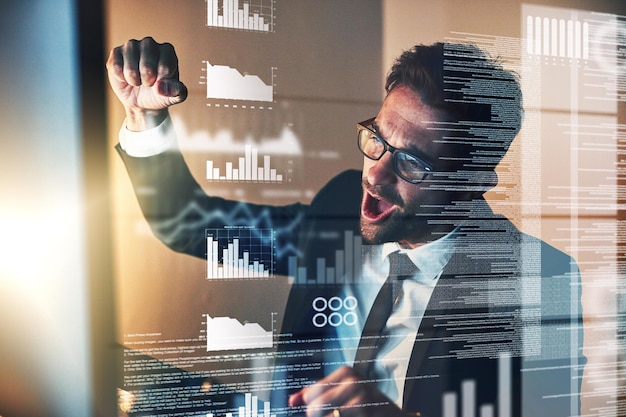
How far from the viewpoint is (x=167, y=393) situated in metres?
1.75

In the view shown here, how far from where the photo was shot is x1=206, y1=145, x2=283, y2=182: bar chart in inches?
70.5

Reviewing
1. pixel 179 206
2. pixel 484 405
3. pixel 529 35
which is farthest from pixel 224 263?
pixel 529 35

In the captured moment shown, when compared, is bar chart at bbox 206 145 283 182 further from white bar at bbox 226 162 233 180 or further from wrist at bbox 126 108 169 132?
wrist at bbox 126 108 169 132

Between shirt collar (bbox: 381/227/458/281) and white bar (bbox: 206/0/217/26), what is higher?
white bar (bbox: 206/0/217/26)

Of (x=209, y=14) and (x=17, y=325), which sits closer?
(x=17, y=325)

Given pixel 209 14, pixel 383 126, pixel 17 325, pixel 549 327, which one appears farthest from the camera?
pixel 549 327

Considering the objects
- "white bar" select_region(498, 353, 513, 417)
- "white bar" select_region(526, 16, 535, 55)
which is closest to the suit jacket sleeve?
"white bar" select_region(498, 353, 513, 417)

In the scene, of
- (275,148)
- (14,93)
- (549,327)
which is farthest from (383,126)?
(14,93)

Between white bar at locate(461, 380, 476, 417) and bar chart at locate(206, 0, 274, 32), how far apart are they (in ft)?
4.54

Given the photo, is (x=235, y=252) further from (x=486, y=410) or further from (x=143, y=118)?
(x=486, y=410)

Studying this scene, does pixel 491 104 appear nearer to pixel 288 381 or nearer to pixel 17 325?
pixel 288 381

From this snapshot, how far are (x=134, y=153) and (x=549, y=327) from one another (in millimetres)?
1588

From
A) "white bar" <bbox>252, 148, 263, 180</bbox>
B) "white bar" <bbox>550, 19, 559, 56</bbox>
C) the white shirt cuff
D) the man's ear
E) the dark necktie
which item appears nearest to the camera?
the white shirt cuff

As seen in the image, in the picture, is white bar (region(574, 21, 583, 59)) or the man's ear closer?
the man's ear
